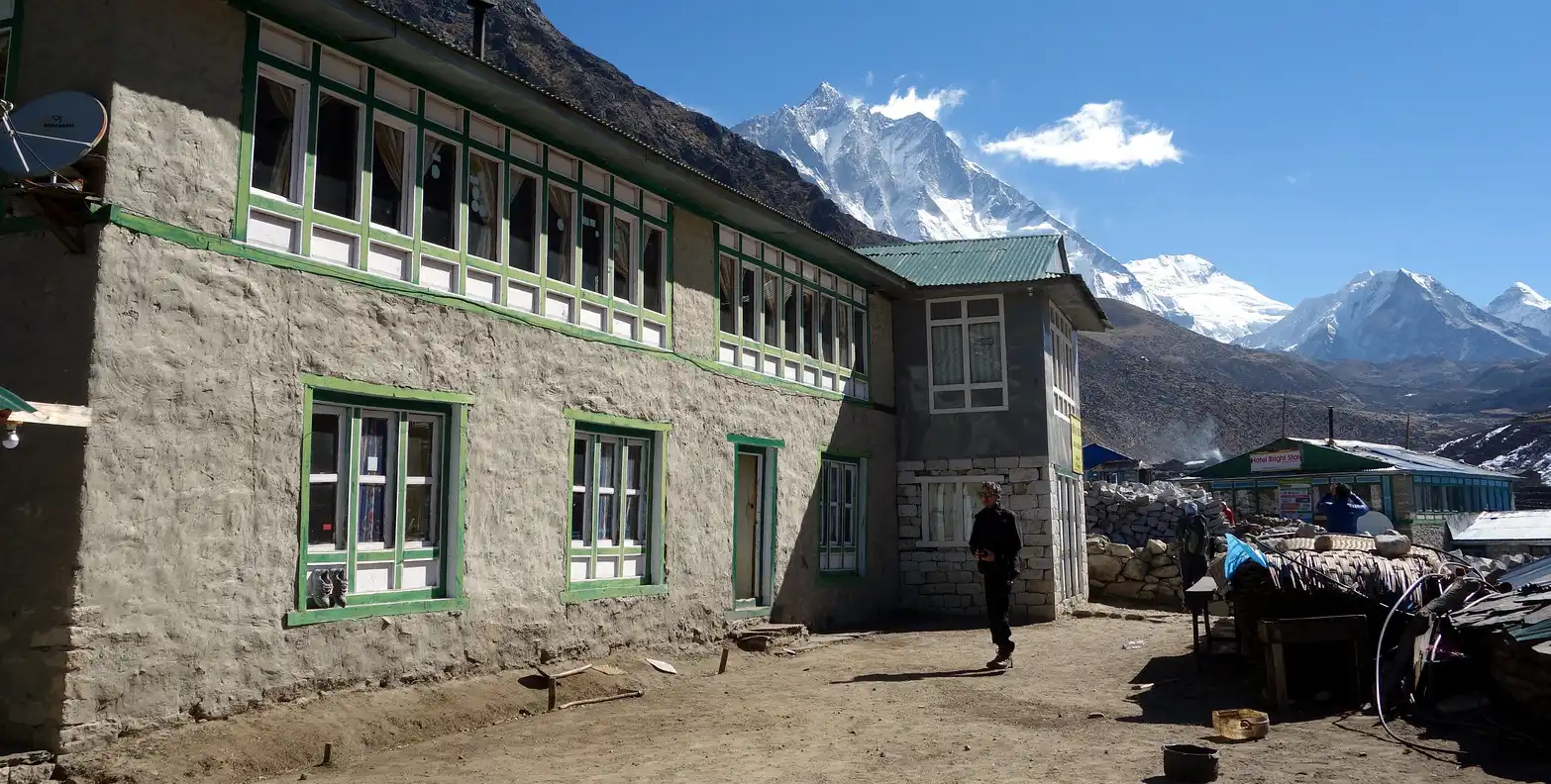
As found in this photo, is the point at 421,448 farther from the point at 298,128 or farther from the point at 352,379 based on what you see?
the point at 298,128

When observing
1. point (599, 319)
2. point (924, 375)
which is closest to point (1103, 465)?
point (924, 375)

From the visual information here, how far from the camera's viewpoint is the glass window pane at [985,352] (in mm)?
19266

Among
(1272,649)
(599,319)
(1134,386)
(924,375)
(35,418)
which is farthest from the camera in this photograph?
(1134,386)

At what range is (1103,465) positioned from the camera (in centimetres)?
4288

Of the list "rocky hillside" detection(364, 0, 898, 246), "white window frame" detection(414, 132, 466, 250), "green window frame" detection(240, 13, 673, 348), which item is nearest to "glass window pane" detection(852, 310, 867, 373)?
"green window frame" detection(240, 13, 673, 348)

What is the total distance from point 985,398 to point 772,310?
15.7 feet

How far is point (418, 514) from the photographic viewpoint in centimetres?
986

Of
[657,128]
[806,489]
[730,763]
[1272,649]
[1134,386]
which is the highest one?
[657,128]

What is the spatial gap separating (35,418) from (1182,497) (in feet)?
82.7

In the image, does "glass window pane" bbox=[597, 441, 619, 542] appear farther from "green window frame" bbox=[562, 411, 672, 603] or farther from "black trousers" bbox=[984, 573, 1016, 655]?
"black trousers" bbox=[984, 573, 1016, 655]

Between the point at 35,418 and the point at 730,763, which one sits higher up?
the point at 35,418

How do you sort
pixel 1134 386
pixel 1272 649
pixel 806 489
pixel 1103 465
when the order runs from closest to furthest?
pixel 1272 649, pixel 806 489, pixel 1103 465, pixel 1134 386

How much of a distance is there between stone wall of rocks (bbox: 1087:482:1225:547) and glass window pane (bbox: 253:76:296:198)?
2109 cm

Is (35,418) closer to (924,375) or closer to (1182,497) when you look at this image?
(924,375)
